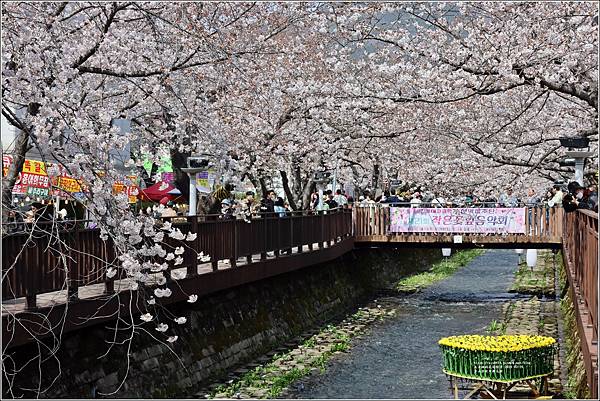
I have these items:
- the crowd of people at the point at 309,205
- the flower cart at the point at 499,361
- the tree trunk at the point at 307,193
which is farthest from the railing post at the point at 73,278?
the tree trunk at the point at 307,193

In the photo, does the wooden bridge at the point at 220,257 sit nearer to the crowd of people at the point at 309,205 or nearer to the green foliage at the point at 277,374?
the crowd of people at the point at 309,205

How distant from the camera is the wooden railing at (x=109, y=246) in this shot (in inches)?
400

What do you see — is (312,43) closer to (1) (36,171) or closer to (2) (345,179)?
(1) (36,171)

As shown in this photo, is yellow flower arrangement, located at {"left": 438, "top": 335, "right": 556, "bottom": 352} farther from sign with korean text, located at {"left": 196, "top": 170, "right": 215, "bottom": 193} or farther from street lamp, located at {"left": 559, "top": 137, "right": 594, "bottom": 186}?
street lamp, located at {"left": 559, "top": 137, "right": 594, "bottom": 186}

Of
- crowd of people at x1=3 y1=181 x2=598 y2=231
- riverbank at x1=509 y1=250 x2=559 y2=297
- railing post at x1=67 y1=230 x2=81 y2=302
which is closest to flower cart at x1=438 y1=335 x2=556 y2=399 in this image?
crowd of people at x1=3 y1=181 x2=598 y2=231

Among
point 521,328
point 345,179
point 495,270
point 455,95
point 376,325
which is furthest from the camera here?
point 345,179

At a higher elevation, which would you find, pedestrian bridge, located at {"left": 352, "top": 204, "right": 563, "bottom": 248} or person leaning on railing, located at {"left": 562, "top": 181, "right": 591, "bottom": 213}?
person leaning on railing, located at {"left": 562, "top": 181, "right": 591, "bottom": 213}

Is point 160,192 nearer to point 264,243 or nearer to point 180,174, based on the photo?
point 180,174

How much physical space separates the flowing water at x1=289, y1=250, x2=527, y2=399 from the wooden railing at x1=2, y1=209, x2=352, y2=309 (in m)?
3.02

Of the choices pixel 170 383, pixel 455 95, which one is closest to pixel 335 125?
pixel 455 95

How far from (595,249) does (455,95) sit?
6540 millimetres

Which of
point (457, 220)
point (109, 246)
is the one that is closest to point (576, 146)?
point (457, 220)

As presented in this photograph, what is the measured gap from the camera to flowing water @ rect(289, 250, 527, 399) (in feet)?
52.9

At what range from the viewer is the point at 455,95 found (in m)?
15.4
